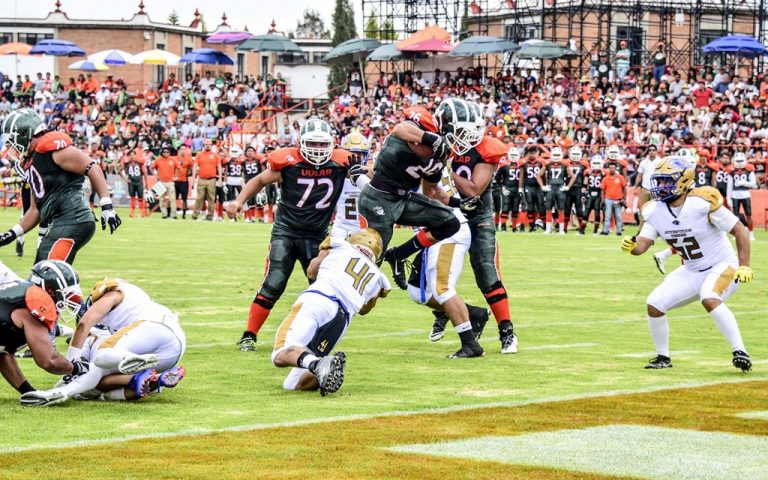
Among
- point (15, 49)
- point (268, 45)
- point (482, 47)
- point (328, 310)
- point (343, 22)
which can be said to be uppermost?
point (343, 22)

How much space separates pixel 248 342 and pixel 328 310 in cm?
226

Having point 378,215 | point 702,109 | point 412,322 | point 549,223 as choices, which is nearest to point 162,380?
point 378,215

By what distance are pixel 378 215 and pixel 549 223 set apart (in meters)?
19.4

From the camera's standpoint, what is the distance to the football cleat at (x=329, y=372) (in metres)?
8.04

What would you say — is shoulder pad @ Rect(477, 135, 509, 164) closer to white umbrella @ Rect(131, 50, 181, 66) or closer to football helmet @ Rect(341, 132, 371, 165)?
football helmet @ Rect(341, 132, 371, 165)

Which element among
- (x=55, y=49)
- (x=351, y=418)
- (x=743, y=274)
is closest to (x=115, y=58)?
(x=55, y=49)

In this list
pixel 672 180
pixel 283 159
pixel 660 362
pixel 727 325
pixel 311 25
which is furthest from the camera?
pixel 311 25

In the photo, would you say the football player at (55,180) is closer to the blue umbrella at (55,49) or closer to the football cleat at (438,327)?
the football cleat at (438,327)

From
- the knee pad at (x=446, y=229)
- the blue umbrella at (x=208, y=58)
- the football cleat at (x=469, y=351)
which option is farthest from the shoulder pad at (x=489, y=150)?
the blue umbrella at (x=208, y=58)

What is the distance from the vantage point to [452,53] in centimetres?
4009

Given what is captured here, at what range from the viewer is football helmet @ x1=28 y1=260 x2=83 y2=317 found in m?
7.77

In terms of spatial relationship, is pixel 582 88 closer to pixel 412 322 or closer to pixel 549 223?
pixel 549 223

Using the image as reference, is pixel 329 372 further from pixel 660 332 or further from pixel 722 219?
pixel 722 219

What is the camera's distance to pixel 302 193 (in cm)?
1097
